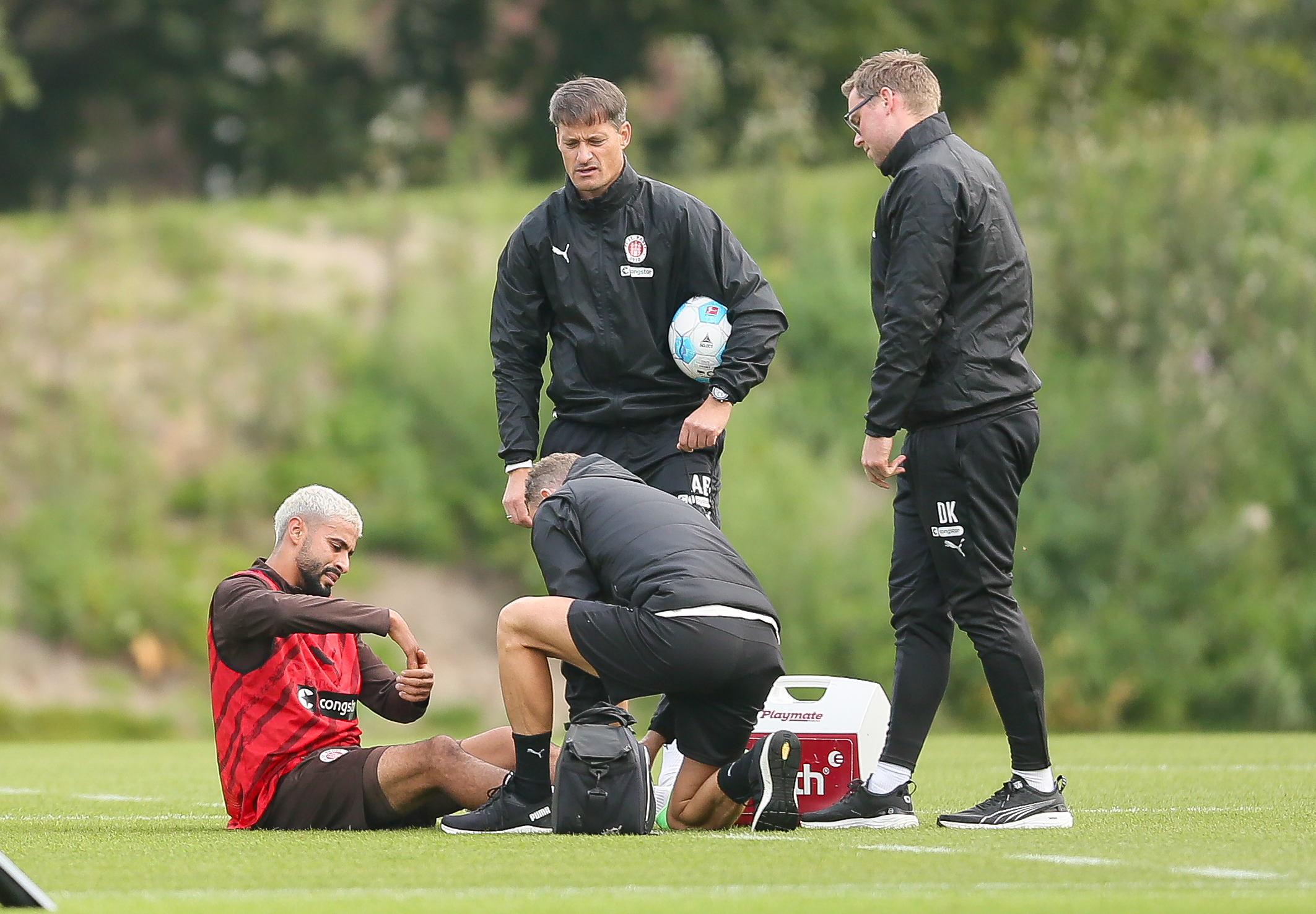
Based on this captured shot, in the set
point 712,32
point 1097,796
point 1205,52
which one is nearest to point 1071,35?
point 1205,52

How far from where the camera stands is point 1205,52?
25.5 meters

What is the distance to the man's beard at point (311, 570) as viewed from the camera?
21.3ft

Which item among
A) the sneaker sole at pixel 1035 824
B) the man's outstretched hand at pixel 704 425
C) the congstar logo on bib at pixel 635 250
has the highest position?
the congstar logo on bib at pixel 635 250

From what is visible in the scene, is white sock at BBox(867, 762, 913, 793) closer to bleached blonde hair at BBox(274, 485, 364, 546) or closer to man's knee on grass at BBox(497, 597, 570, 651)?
man's knee on grass at BBox(497, 597, 570, 651)

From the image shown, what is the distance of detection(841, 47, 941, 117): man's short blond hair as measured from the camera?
21.5ft

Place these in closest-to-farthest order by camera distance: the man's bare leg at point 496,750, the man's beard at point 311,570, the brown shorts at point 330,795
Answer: the brown shorts at point 330,795 < the man's beard at point 311,570 < the man's bare leg at point 496,750

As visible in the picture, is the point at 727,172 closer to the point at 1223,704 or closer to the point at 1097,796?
the point at 1223,704

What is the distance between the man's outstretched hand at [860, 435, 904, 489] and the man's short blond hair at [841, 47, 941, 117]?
1152 mm

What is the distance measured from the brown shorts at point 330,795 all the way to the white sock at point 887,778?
1607mm

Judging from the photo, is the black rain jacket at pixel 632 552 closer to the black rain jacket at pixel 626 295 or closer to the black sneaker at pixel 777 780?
the black sneaker at pixel 777 780

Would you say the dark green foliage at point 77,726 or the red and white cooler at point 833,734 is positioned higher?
the red and white cooler at point 833,734

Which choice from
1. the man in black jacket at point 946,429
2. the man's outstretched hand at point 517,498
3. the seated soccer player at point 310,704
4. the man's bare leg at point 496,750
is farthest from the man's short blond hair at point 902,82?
the man's bare leg at point 496,750

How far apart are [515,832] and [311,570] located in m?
1.12

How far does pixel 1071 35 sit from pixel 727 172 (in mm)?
6615
